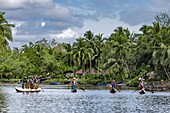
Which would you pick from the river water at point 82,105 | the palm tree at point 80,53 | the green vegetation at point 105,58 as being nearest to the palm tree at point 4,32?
the green vegetation at point 105,58

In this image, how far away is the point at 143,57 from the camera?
7862 centimetres

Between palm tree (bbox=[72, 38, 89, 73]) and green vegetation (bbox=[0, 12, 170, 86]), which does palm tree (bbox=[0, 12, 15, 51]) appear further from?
palm tree (bbox=[72, 38, 89, 73])

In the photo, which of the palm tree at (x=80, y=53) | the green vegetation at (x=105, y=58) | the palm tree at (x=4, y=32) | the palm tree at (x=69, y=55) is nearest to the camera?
the palm tree at (x=4, y=32)

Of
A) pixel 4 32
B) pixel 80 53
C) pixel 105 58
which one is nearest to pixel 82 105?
pixel 4 32

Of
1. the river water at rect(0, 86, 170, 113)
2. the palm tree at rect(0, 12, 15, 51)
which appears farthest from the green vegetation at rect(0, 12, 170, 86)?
the river water at rect(0, 86, 170, 113)

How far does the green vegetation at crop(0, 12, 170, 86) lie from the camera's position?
7369 centimetres

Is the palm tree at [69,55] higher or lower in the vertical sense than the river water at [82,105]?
higher

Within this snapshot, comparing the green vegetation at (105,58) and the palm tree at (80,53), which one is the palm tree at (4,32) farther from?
the palm tree at (80,53)

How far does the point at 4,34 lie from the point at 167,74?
99.3 ft

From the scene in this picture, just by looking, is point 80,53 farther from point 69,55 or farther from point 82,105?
point 82,105

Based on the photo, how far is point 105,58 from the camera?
87.8m

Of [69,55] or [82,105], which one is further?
[69,55]

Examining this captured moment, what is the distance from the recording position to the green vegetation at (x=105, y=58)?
73.7 metres

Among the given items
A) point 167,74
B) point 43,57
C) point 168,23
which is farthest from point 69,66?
point 167,74
